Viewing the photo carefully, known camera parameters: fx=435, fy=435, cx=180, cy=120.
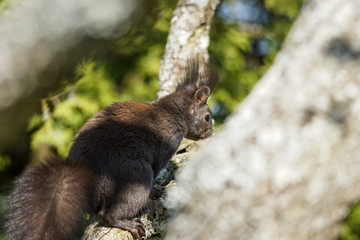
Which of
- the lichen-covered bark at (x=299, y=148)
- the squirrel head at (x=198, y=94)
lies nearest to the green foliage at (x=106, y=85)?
the squirrel head at (x=198, y=94)

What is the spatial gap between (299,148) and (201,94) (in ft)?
8.81

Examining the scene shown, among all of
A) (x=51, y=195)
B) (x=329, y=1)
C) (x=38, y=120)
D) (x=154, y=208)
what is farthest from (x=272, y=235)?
(x=38, y=120)

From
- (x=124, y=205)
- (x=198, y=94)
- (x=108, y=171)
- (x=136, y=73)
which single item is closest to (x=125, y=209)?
(x=124, y=205)

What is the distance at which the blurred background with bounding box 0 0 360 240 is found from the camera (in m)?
4.32

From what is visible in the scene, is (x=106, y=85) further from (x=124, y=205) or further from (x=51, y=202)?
(x=51, y=202)

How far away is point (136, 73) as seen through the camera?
4879 mm

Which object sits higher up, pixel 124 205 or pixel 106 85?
pixel 106 85

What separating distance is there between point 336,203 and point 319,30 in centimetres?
56

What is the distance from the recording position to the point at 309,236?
1371 millimetres

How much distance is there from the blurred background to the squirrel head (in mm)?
552

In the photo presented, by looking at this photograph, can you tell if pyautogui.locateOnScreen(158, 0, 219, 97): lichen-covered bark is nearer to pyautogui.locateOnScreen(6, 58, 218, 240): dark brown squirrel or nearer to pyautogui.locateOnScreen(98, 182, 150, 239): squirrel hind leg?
pyautogui.locateOnScreen(6, 58, 218, 240): dark brown squirrel

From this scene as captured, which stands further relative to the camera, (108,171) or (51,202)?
(108,171)

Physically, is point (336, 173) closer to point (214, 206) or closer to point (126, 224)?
point (214, 206)

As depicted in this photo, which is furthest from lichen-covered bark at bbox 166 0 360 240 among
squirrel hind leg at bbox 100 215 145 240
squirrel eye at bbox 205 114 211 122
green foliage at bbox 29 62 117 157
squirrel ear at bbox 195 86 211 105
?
green foliage at bbox 29 62 117 157
